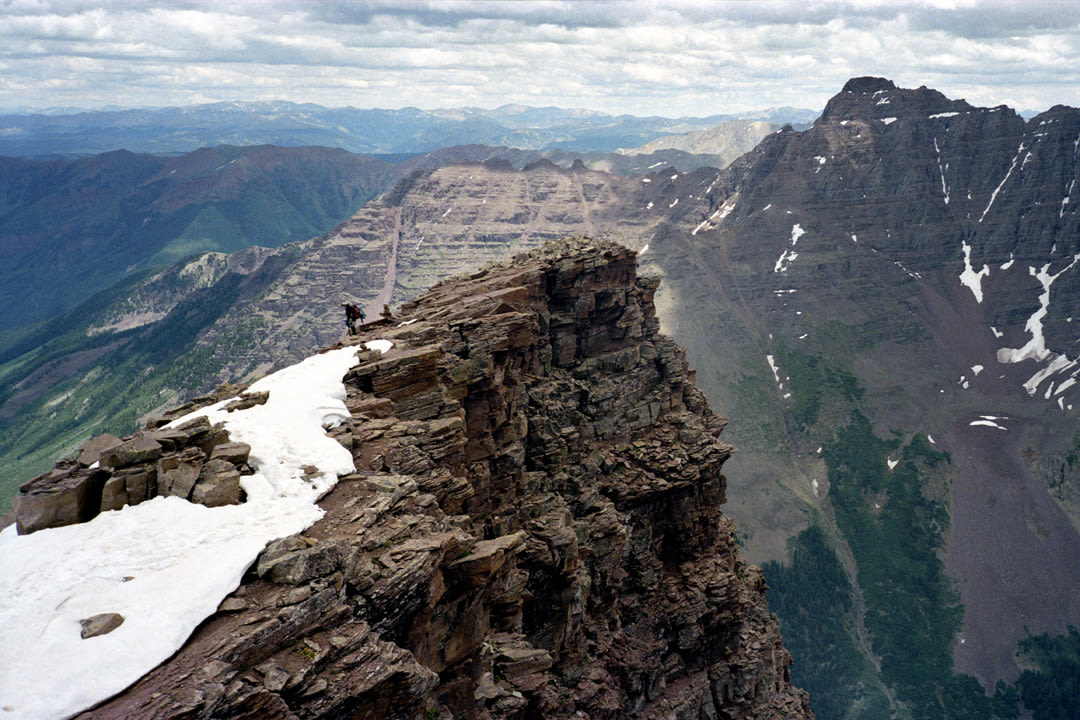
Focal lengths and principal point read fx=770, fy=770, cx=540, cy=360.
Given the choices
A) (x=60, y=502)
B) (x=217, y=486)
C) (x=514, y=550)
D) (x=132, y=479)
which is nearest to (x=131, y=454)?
(x=132, y=479)

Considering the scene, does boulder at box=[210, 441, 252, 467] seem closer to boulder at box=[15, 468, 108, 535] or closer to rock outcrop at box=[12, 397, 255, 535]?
rock outcrop at box=[12, 397, 255, 535]

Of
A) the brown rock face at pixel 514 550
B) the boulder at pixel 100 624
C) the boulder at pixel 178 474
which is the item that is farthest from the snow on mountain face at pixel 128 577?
the brown rock face at pixel 514 550

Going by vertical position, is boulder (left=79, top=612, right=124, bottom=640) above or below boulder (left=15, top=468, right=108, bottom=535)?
below

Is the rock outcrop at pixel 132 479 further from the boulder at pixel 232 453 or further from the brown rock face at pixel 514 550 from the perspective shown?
the brown rock face at pixel 514 550

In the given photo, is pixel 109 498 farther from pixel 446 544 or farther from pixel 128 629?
pixel 446 544

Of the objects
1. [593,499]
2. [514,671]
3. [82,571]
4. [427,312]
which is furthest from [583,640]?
[82,571]

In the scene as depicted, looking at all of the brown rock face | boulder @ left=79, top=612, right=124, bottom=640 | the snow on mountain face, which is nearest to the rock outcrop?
the snow on mountain face

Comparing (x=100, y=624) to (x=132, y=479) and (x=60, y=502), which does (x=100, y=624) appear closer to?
(x=60, y=502)
